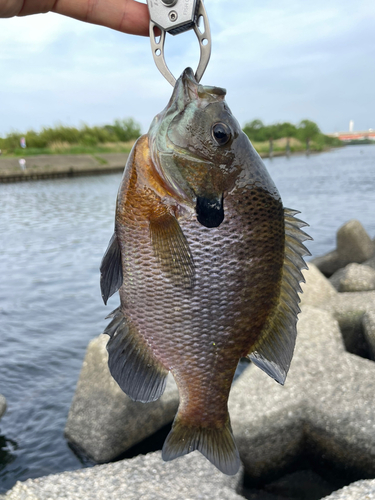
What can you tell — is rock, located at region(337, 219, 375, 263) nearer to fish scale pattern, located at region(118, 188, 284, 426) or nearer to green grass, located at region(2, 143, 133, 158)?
fish scale pattern, located at region(118, 188, 284, 426)

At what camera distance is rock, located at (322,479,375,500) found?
334 cm

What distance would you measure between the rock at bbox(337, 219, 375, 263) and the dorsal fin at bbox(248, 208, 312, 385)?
9.42 metres

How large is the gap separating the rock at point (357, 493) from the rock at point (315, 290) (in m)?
3.66

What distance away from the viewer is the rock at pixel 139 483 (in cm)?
359

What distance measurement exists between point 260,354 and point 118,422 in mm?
3572

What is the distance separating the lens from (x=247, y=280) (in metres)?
1.76

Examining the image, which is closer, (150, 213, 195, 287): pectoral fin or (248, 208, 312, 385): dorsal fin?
(150, 213, 195, 287): pectoral fin

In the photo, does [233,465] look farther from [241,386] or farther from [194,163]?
[241,386]

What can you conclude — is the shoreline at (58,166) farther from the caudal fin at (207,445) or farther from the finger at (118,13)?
the caudal fin at (207,445)

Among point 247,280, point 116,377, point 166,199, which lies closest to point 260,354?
point 247,280

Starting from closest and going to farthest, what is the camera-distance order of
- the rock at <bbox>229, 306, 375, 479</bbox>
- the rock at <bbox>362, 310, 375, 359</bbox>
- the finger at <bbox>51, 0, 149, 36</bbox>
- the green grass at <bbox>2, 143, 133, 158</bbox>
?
the finger at <bbox>51, 0, 149, 36</bbox> → the rock at <bbox>229, 306, 375, 479</bbox> → the rock at <bbox>362, 310, 375, 359</bbox> → the green grass at <bbox>2, 143, 133, 158</bbox>

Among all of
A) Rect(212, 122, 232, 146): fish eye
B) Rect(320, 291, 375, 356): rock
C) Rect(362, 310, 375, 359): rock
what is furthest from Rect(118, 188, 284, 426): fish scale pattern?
Rect(320, 291, 375, 356): rock

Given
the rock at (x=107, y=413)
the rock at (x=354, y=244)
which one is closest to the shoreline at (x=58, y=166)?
the rock at (x=354, y=244)

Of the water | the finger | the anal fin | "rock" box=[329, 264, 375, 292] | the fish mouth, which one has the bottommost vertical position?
the water
